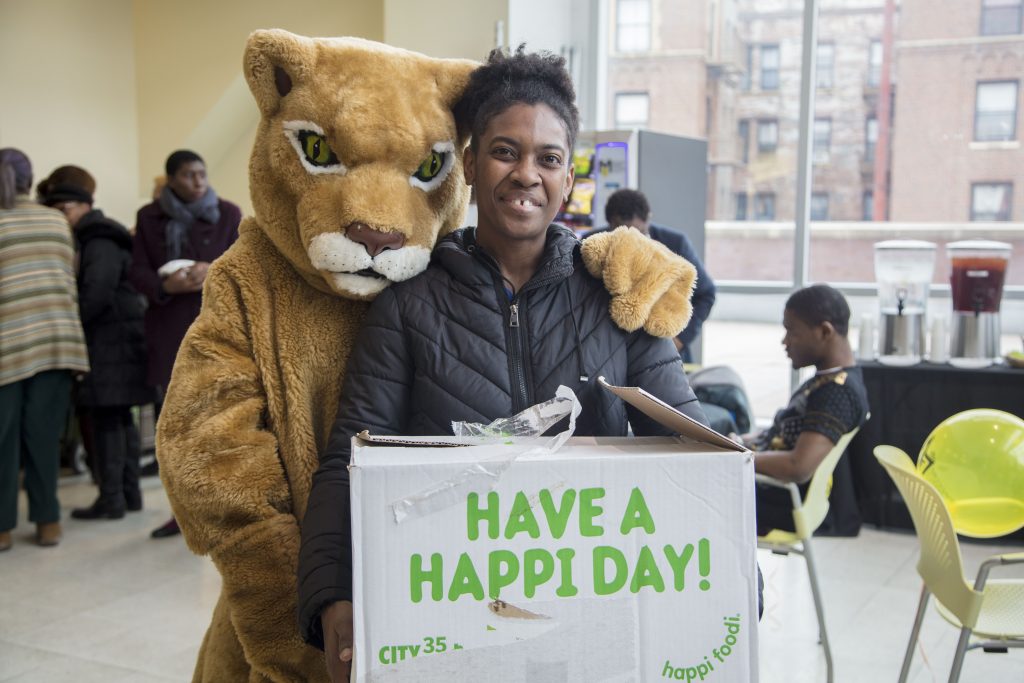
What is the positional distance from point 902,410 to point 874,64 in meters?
2.52

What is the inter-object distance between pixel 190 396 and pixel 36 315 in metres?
3.01

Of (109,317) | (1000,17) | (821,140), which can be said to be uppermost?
(1000,17)

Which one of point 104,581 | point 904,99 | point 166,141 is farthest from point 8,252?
point 904,99

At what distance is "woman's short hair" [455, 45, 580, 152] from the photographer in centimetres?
136

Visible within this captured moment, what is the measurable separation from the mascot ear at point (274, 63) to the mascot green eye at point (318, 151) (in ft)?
0.27

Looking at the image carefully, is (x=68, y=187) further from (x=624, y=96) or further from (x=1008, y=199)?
(x=1008, y=199)

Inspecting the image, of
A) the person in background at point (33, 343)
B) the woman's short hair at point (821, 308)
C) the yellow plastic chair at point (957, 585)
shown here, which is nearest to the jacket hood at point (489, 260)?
the yellow plastic chair at point (957, 585)

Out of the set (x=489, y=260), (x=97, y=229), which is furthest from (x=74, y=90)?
(x=489, y=260)

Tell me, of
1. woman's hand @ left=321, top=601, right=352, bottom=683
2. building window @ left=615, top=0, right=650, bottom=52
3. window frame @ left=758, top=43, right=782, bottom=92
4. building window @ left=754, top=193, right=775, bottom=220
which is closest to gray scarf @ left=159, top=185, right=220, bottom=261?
woman's hand @ left=321, top=601, right=352, bottom=683

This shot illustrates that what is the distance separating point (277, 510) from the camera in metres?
1.44

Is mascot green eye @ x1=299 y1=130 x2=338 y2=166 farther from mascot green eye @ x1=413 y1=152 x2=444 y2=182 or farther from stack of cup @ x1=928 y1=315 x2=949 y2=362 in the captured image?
stack of cup @ x1=928 y1=315 x2=949 y2=362

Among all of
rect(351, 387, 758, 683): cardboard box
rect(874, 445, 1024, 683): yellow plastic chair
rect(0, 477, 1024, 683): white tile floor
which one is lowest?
rect(0, 477, 1024, 683): white tile floor

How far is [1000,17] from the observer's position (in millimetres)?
5492

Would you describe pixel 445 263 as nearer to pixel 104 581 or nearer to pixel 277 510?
pixel 277 510
